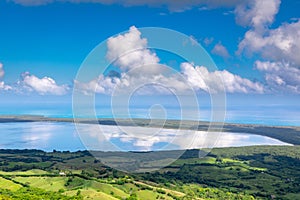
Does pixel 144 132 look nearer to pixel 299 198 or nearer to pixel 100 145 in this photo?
pixel 100 145

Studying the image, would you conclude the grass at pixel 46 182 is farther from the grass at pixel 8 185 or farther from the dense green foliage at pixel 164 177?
the grass at pixel 8 185

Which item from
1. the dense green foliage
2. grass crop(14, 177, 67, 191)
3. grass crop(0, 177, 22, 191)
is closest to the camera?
the dense green foliage

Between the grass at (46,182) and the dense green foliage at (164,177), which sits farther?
the grass at (46,182)

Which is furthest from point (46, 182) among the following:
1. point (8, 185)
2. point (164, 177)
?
point (164, 177)

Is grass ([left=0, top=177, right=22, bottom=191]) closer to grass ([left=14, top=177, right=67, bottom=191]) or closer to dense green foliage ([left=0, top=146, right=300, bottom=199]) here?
dense green foliage ([left=0, top=146, right=300, bottom=199])

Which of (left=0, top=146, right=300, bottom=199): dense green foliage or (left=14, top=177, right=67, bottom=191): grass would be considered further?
(left=14, top=177, right=67, bottom=191): grass

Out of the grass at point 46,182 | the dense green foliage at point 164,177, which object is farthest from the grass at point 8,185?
the grass at point 46,182

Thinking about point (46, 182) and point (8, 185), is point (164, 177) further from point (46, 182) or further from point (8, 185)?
point (8, 185)

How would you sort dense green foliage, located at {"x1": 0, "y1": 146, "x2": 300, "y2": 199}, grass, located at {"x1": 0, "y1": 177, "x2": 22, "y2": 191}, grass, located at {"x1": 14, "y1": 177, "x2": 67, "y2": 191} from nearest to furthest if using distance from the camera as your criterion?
dense green foliage, located at {"x1": 0, "y1": 146, "x2": 300, "y2": 199}, grass, located at {"x1": 0, "y1": 177, "x2": 22, "y2": 191}, grass, located at {"x1": 14, "y1": 177, "x2": 67, "y2": 191}

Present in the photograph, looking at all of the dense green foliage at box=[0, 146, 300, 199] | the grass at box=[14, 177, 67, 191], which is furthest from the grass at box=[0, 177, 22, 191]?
the grass at box=[14, 177, 67, 191]

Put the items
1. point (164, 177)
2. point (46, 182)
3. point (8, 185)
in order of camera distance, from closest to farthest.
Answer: point (8, 185) < point (46, 182) < point (164, 177)

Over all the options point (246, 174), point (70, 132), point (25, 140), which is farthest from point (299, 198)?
point (70, 132)
